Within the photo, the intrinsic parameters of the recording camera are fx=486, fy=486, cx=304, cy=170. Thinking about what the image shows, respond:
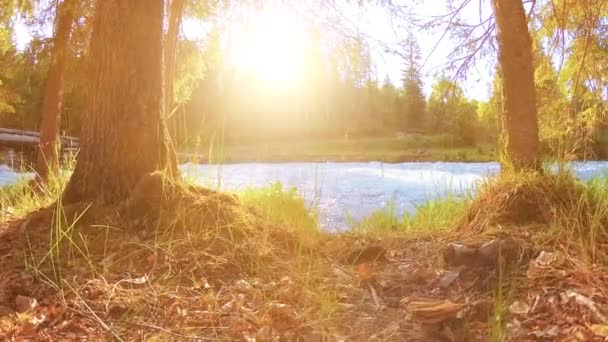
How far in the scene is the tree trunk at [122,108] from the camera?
3.15 metres

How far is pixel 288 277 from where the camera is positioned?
97.9 inches

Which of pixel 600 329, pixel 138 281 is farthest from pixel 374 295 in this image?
pixel 138 281

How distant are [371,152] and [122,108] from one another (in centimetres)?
2397

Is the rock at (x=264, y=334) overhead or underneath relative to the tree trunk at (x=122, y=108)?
underneath

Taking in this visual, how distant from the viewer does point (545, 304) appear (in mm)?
1961

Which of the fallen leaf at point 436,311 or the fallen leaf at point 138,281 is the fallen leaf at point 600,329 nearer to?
the fallen leaf at point 436,311

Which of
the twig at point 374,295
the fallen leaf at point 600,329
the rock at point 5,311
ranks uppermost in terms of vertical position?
the fallen leaf at point 600,329

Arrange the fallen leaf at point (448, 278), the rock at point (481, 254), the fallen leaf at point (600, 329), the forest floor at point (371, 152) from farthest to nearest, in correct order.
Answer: the forest floor at point (371, 152) < the rock at point (481, 254) < the fallen leaf at point (448, 278) < the fallen leaf at point (600, 329)

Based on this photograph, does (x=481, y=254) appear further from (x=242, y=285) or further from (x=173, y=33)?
(x=173, y=33)

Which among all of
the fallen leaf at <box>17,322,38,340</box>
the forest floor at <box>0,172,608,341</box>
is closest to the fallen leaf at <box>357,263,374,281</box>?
the forest floor at <box>0,172,608,341</box>

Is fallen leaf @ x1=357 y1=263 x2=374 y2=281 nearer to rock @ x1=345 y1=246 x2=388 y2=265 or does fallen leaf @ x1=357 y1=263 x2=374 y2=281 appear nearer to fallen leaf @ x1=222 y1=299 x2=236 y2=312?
rock @ x1=345 y1=246 x2=388 y2=265

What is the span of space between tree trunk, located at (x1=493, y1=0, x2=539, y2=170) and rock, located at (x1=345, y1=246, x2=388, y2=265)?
4.37 feet

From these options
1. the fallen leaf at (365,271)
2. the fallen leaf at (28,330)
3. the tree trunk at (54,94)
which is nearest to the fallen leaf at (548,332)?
the fallen leaf at (365,271)

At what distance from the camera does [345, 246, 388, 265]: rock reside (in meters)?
2.96
